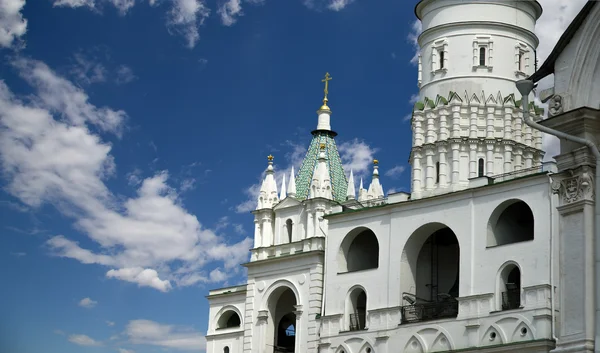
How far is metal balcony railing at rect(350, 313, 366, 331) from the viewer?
6034 centimetres

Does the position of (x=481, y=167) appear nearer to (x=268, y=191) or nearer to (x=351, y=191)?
(x=351, y=191)

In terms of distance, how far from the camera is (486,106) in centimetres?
6291

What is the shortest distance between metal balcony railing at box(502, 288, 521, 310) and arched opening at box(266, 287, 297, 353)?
15.0m

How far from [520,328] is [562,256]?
86.1 ft

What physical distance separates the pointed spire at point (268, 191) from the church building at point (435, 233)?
86 mm

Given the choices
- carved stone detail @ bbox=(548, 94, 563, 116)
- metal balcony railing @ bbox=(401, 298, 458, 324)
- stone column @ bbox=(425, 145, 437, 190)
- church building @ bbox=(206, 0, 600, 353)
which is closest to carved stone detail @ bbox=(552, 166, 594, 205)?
carved stone detail @ bbox=(548, 94, 563, 116)

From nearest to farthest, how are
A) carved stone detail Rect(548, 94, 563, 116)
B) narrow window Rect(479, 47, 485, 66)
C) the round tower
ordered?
carved stone detail Rect(548, 94, 563, 116) → the round tower → narrow window Rect(479, 47, 485, 66)

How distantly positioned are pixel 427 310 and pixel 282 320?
13.4 meters

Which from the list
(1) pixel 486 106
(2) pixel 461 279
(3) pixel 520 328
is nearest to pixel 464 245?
(2) pixel 461 279

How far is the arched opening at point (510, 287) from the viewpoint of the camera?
5419cm

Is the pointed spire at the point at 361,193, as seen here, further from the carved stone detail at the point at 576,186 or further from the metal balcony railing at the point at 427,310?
the carved stone detail at the point at 576,186

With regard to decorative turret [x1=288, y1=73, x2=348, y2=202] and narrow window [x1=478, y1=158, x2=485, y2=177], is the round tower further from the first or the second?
decorative turret [x1=288, y1=73, x2=348, y2=202]

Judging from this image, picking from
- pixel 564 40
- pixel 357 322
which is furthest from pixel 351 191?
pixel 564 40

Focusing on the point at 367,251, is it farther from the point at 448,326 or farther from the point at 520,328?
the point at 520,328
